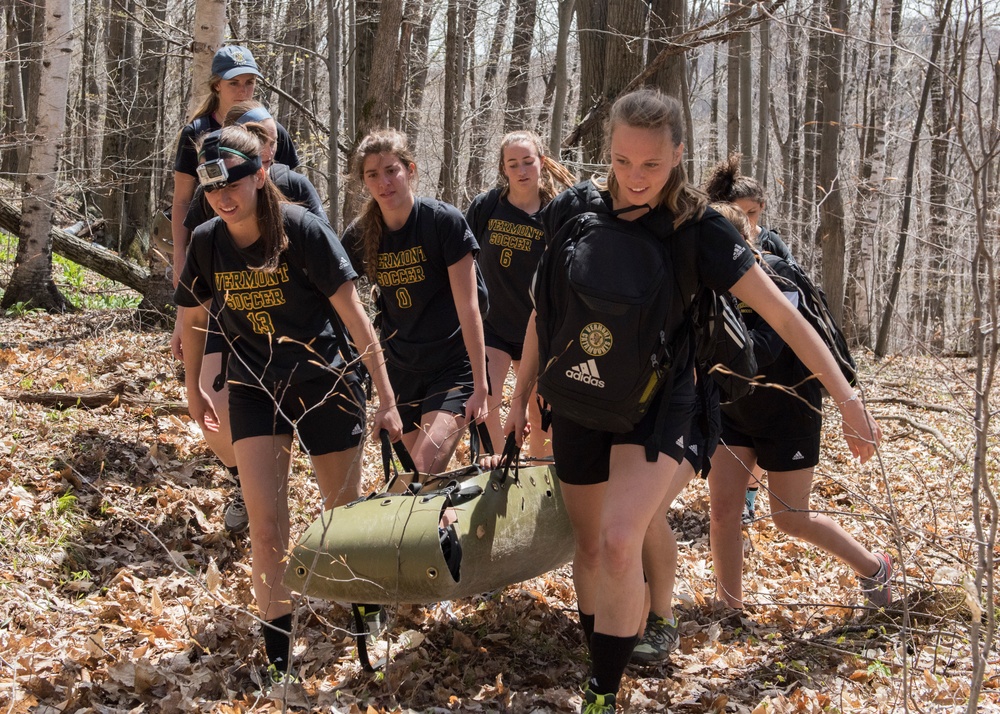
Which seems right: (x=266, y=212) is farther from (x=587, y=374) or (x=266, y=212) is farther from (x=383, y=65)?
(x=383, y=65)

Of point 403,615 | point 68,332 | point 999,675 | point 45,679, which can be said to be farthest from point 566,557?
point 68,332

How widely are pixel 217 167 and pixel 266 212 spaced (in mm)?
265

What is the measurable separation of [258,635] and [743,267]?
291 cm

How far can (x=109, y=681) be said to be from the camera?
384cm

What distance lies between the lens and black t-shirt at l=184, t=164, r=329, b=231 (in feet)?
15.7

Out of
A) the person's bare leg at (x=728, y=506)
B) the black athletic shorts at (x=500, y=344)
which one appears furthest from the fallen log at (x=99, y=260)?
the person's bare leg at (x=728, y=506)

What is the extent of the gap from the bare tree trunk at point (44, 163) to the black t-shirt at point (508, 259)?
21.8 ft

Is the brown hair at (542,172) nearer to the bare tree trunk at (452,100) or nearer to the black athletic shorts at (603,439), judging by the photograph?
the black athletic shorts at (603,439)

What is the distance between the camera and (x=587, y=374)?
312 cm

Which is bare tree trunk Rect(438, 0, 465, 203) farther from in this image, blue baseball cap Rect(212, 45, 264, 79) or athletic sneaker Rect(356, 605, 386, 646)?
athletic sneaker Rect(356, 605, 386, 646)

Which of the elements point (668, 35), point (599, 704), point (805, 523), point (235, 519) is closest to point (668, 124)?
point (599, 704)

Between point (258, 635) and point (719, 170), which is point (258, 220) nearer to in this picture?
point (258, 635)

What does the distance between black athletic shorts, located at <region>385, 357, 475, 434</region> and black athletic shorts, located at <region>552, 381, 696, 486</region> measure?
1.02 metres

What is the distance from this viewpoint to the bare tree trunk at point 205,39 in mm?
7438
